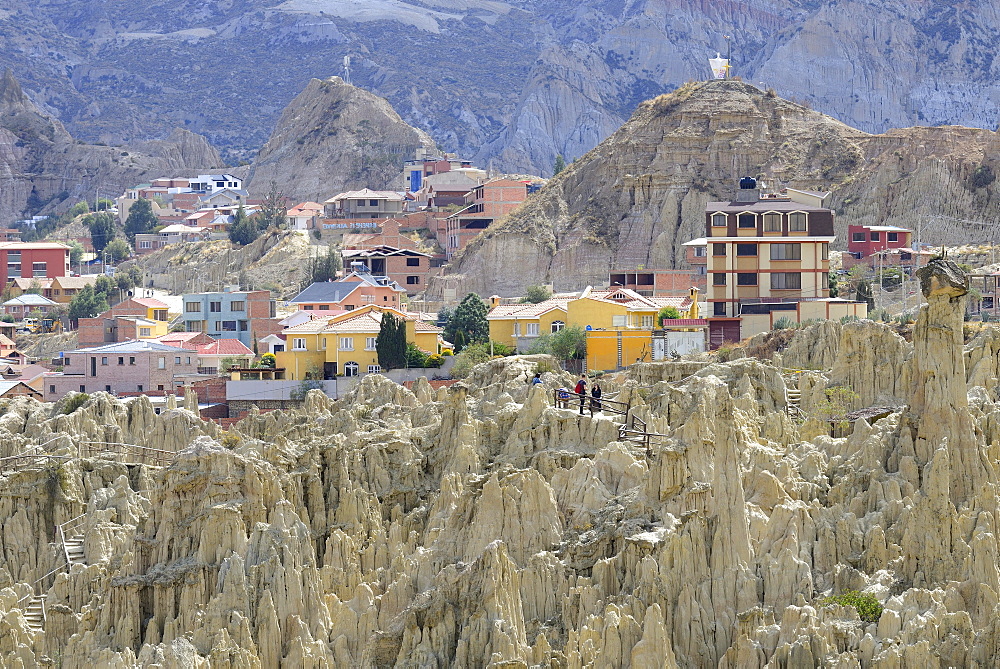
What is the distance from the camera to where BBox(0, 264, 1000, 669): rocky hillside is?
45219 mm

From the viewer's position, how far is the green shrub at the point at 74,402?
283 ft

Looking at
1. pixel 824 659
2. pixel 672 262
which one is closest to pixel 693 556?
pixel 824 659

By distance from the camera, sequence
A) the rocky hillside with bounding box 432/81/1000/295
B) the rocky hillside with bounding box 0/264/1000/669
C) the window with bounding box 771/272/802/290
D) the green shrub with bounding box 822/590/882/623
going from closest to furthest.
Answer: the green shrub with bounding box 822/590/882/623, the rocky hillside with bounding box 0/264/1000/669, the window with bounding box 771/272/802/290, the rocky hillside with bounding box 432/81/1000/295

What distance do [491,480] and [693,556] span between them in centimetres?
769

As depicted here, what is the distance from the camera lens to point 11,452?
71.9 meters

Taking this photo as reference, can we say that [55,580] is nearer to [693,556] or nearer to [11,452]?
[11,452]

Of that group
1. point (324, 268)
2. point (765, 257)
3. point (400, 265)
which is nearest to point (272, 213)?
point (324, 268)

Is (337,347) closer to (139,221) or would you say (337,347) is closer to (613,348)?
(613,348)

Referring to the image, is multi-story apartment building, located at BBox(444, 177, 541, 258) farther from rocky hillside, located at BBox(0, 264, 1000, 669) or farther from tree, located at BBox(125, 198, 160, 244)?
rocky hillside, located at BBox(0, 264, 1000, 669)

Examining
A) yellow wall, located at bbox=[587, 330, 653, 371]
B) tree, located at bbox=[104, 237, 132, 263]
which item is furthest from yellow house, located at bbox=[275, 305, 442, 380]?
tree, located at bbox=[104, 237, 132, 263]

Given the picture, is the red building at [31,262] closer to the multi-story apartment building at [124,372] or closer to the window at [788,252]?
the multi-story apartment building at [124,372]

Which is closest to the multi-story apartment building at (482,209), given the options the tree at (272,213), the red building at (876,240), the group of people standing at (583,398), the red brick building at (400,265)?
the red brick building at (400,265)

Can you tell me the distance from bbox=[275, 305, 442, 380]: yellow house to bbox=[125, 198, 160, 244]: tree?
3344 inches

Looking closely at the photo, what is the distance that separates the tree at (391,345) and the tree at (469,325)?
630 centimetres
